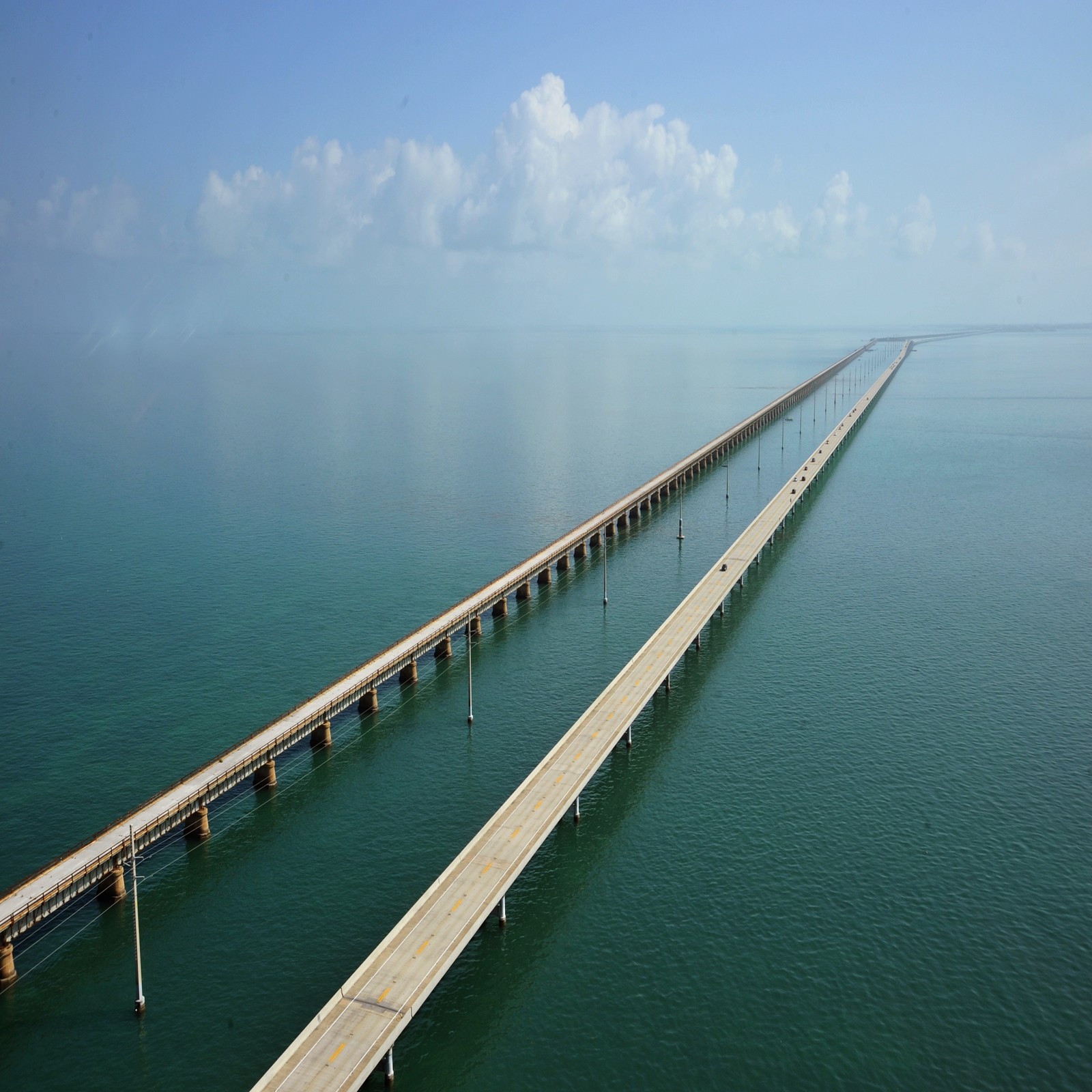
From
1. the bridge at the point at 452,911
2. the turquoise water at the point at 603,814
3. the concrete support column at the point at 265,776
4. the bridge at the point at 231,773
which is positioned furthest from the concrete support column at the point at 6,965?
the concrete support column at the point at 265,776

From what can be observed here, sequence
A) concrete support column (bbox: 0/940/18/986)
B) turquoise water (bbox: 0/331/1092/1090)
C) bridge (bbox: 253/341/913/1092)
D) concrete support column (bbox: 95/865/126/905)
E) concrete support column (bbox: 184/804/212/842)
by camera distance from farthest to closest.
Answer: concrete support column (bbox: 184/804/212/842) < concrete support column (bbox: 95/865/126/905) < concrete support column (bbox: 0/940/18/986) < turquoise water (bbox: 0/331/1092/1090) < bridge (bbox: 253/341/913/1092)

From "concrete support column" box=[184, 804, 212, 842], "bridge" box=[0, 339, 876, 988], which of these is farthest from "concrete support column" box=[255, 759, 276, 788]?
"concrete support column" box=[184, 804, 212, 842]

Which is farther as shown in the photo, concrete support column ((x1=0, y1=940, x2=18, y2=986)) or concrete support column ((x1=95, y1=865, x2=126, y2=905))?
concrete support column ((x1=95, y1=865, x2=126, y2=905))

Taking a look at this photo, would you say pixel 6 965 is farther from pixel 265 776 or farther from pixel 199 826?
pixel 265 776

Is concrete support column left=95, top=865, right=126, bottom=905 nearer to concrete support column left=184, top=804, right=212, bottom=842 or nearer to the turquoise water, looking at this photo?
the turquoise water

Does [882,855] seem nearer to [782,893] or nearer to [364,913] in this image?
[782,893]

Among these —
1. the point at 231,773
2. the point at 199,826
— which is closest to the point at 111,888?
the point at 199,826

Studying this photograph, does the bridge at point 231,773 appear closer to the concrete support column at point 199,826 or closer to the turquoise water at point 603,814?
the concrete support column at point 199,826
